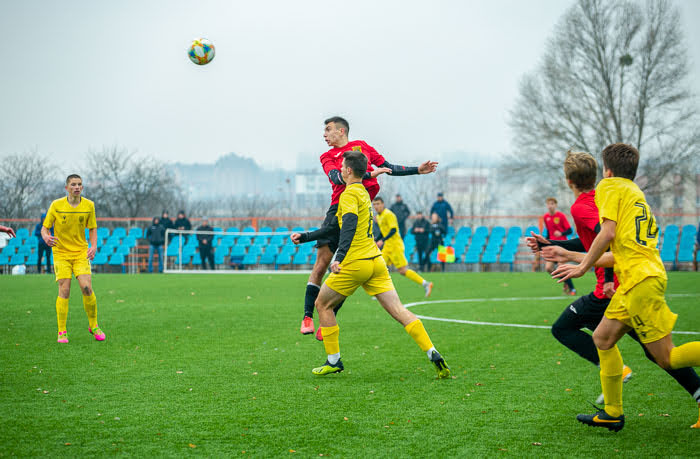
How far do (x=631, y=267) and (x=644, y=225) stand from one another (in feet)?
0.92

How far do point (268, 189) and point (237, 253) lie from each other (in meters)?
11.1

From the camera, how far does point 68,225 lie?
29.4 feet

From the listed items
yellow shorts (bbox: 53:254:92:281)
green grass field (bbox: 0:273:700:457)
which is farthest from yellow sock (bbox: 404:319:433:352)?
yellow shorts (bbox: 53:254:92:281)

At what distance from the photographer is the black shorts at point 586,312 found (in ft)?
16.9

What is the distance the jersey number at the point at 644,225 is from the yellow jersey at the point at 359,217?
255cm

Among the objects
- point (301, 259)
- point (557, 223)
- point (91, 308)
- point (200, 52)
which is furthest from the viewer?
point (301, 259)

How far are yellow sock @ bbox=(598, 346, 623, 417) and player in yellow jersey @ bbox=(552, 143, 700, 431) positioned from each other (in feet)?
0.18

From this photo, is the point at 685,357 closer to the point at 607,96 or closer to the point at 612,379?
the point at 612,379

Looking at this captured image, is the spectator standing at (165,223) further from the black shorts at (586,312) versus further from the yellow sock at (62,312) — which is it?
the black shorts at (586,312)

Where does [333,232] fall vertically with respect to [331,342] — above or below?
above

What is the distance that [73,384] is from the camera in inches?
242

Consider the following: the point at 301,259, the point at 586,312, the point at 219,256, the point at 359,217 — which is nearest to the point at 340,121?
the point at 359,217

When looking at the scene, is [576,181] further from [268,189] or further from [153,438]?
[268,189]

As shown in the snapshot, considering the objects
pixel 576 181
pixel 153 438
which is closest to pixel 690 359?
pixel 576 181
